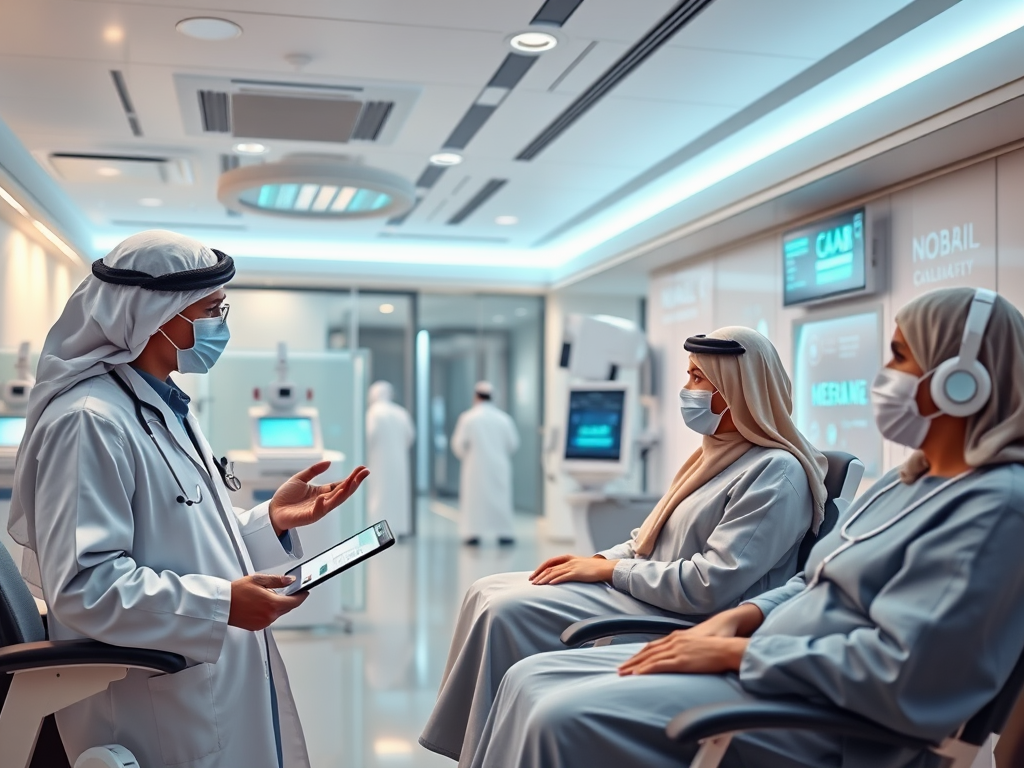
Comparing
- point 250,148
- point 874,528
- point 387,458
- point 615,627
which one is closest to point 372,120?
point 250,148

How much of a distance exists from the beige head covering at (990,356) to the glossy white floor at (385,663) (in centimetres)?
257

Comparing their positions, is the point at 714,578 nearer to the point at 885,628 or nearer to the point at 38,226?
the point at 885,628

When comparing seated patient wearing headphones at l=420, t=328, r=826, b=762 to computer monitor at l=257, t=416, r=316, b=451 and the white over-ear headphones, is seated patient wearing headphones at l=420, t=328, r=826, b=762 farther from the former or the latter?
computer monitor at l=257, t=416, r=316, b=451

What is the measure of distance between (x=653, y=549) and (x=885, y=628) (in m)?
1.32

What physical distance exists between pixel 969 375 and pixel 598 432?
5.57 meters

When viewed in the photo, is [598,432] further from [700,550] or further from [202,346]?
[202,346]

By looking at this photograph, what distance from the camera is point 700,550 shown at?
2.94 meters

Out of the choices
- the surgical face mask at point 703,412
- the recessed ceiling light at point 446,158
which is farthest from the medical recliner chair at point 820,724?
the recessed ceiling light at point 446,158

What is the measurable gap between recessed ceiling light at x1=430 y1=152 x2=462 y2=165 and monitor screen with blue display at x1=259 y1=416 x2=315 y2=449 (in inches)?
71.5

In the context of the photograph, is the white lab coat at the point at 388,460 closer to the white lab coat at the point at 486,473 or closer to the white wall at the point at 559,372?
the white lab coat at the point at 486,473

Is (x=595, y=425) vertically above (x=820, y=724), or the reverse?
(x=595, y=425)

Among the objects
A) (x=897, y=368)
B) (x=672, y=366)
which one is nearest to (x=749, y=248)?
(x=672, y=366)

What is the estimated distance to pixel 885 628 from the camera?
180 centimetres

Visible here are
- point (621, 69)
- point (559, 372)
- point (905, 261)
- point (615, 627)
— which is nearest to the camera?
point (615, 627)
